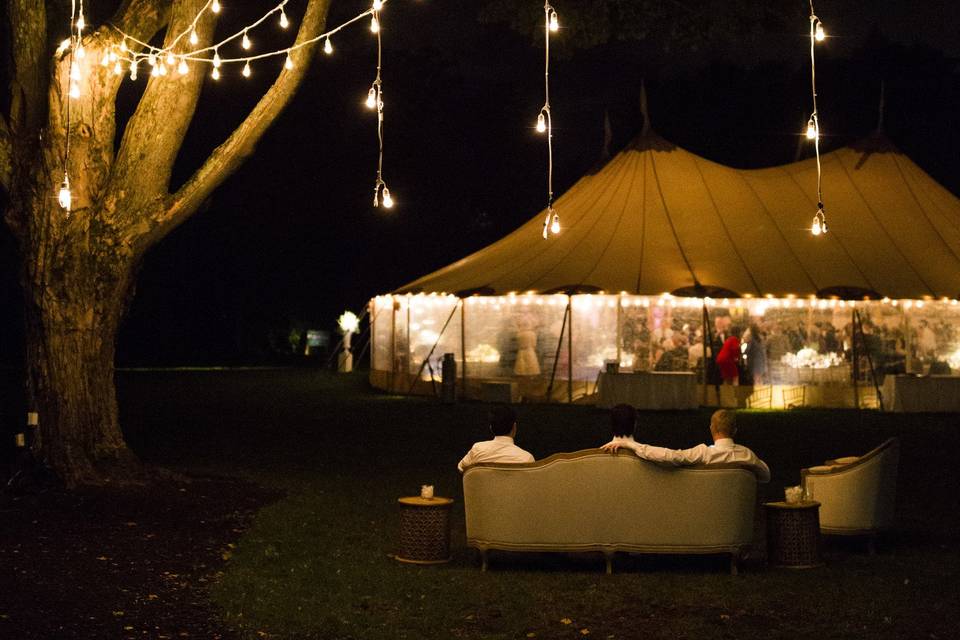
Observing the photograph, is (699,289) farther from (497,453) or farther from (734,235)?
(497,453)

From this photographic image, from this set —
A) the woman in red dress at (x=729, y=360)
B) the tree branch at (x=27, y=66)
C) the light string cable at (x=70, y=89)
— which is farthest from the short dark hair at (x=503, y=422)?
the woman in red dress at (x=729, y=360)

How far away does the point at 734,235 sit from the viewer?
62.2 feet

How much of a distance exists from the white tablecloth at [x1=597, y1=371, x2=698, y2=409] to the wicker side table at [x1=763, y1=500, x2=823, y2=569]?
992 centimetres

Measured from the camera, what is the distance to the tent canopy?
700 inches

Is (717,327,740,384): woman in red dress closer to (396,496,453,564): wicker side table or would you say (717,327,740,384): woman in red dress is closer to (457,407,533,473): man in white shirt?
(457,407,533,473): man in white shirt

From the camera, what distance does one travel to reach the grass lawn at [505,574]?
16.7 ft

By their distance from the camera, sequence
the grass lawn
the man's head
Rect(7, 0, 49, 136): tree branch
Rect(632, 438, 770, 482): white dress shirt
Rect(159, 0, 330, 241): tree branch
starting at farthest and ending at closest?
1. Rect(159, 0, 330, 241): tree branch
2. Rect(7, 0, 49, 136): tree branch
3. the man's head
4. Rect(632, 438, 770, 482): white dress shirt
5. the grass lawn

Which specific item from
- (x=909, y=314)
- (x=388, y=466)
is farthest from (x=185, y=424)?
(x=909, y=314)

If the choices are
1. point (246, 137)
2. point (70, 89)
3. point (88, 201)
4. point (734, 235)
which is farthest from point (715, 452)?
point (734, 235)

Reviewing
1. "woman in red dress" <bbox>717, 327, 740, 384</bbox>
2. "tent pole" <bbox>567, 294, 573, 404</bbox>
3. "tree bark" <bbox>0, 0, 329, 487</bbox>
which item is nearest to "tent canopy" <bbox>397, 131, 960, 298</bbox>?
"tent pole" <bbox>567, 294, 573, 404</bbox>

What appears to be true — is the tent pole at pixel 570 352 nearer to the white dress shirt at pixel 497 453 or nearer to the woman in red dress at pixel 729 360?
the woman in red dress at pixel 729 360

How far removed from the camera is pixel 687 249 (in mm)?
18516

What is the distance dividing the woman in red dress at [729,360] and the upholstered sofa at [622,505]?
1182cm

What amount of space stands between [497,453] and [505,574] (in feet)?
2.02
